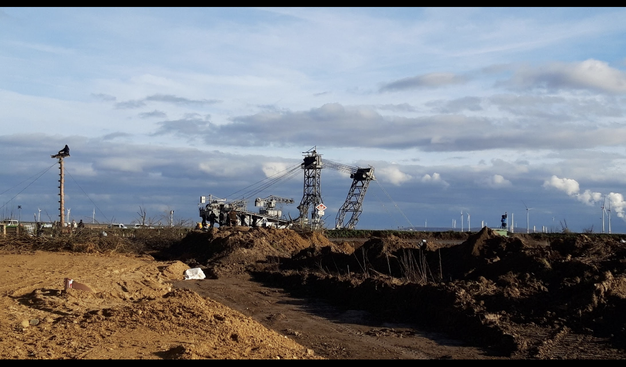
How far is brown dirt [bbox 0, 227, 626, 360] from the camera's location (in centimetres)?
1014

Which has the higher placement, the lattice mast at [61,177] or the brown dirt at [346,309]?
the lattice mast at [61,177]

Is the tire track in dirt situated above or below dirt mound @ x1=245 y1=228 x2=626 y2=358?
below

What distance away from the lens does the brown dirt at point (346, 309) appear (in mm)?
10141

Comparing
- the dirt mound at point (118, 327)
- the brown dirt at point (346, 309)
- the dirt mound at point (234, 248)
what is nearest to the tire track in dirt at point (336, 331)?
the brown dirt at point (346, 309)

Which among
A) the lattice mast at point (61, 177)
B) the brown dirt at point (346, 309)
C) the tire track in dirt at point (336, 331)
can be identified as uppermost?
the lattice mast at point (61, 177)

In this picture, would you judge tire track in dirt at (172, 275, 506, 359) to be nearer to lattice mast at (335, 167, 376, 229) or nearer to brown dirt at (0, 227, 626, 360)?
brown dirt at (0, 227, 626, 360)

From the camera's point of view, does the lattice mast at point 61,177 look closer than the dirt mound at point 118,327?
No

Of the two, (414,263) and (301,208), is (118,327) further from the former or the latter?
(301,208)

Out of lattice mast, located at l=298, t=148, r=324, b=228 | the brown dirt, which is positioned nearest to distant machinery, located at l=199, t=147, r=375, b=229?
lattice mast, located at l=298, t=148, r=324, b=228

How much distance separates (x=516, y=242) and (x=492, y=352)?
335 inches

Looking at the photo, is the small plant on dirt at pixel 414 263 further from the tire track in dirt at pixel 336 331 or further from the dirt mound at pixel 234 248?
the dirt mound at pixel 234 248

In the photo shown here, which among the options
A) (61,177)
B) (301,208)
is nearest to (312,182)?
(301,208)
